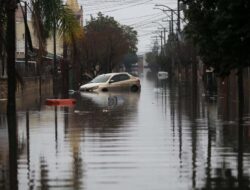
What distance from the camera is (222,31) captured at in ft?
53.9

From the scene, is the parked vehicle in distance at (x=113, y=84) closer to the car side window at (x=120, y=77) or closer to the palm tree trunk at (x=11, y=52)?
the car side window at (x=120, y=77)

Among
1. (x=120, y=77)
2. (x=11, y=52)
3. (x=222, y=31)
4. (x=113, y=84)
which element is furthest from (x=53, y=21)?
(x=120, y=77)

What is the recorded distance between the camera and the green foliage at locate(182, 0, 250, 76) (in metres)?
15.8

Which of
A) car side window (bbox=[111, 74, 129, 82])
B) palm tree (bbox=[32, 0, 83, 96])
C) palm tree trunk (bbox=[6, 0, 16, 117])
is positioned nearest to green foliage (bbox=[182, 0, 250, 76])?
palm tree (bbox=[32, 0, 83, 96])

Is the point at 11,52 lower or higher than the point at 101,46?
lower

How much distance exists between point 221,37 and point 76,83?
148 ft

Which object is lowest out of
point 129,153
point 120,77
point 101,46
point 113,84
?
point 129,153

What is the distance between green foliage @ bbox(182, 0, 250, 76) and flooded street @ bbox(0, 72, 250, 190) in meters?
1.82

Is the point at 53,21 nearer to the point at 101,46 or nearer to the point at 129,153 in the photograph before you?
the point at 129,153

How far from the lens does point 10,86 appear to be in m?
21.5

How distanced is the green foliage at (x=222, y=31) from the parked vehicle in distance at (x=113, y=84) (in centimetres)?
3147

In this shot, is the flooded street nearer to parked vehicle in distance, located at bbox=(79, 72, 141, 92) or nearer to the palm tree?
the palm tree

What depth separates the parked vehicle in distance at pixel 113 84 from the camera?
52062 mm

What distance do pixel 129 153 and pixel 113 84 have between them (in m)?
39.8
